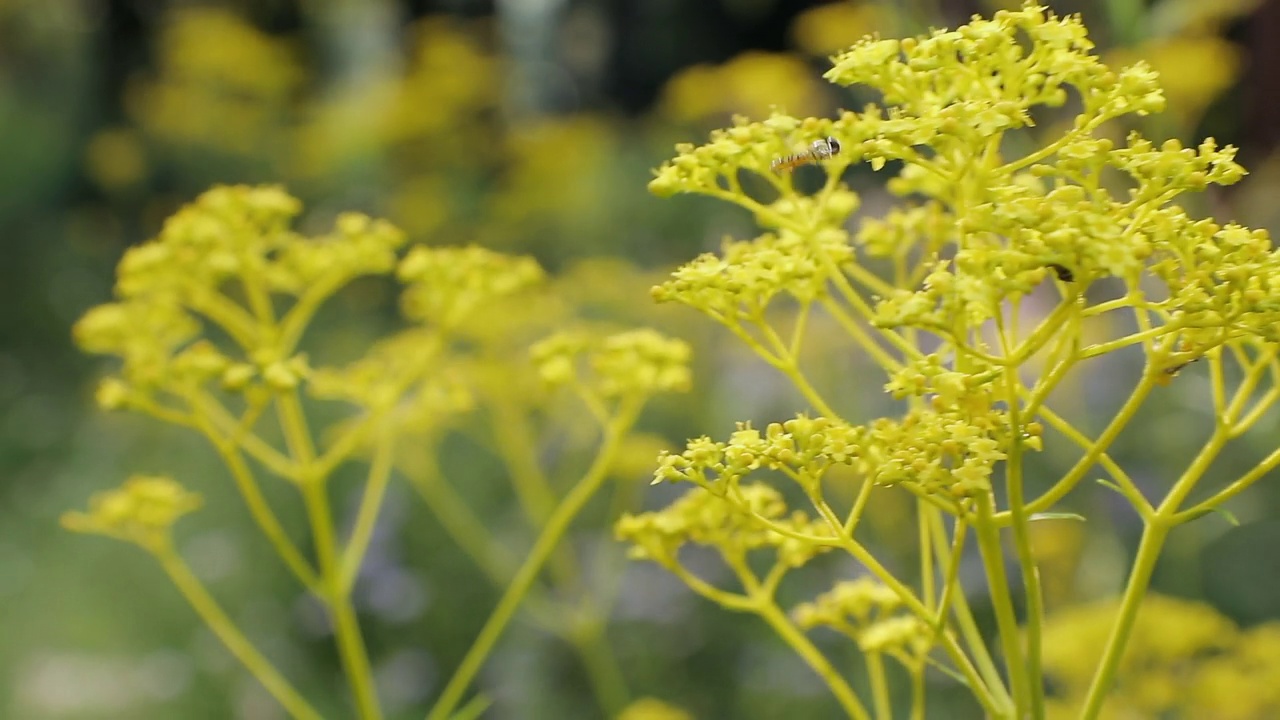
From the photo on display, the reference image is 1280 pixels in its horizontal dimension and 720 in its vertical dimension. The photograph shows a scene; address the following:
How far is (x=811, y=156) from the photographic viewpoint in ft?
3.81

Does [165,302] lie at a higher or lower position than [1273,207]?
lower

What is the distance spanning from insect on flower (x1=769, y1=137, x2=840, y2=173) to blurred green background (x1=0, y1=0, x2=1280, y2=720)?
814 mm

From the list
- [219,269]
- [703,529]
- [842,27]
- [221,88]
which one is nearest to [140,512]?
[219,269]

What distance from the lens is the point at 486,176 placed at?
7.15 metres

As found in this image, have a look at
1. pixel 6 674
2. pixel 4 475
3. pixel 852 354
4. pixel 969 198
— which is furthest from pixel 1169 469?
pixel 4 475

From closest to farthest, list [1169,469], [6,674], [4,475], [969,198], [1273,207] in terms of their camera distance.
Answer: [969,198]
[1169,469]
[6,674]
[1273,207]
[4,475]

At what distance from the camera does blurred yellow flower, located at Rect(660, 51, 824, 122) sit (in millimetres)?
4043

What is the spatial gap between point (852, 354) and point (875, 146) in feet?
8.61

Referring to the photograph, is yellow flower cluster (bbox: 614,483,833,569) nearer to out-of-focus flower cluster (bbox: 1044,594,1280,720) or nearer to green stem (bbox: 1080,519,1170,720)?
green stem (bbox: 1080,519,1170,720)

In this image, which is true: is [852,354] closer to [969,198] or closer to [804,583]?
[804,583]

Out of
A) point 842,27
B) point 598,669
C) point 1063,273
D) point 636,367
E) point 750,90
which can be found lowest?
point 598,669

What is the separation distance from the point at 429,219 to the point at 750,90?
232cm

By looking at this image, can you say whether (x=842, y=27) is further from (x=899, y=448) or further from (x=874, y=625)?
(x=899, y=448)

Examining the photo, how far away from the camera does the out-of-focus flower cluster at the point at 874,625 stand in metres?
1.17
